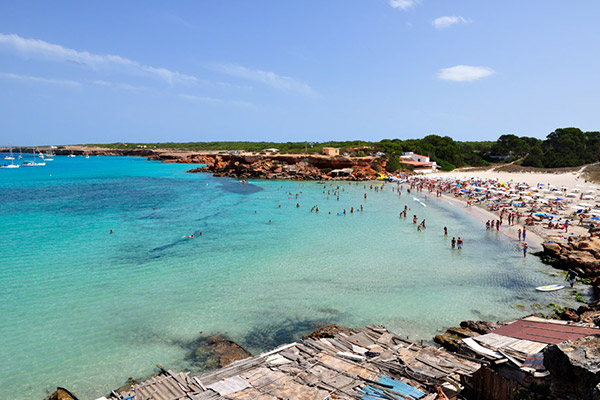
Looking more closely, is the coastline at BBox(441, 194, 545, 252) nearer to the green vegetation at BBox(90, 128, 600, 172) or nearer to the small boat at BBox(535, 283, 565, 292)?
the small boat at BBox(535, 283, 565, 292)

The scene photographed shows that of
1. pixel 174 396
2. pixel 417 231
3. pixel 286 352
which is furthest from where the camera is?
pixel 417 231

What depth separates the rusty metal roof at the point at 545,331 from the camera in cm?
951

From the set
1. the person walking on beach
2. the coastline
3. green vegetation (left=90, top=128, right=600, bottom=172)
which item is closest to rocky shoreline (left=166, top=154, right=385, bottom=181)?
green vegetation (left=90, top=128, right=600, bottom=172)

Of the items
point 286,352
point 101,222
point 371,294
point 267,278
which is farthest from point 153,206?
point 286,352

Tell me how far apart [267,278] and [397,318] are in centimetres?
773

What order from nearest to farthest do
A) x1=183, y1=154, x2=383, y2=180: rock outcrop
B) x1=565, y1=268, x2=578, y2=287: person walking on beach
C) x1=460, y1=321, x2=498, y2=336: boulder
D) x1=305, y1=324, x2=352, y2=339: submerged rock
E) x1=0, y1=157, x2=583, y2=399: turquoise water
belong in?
x1=305, y1=324, x2=352, y2=339: submerged rock
x1=0, y1=157, x2=583, y2=399: turquoise water
x1=460, y1=321, x2=498, y2=336: boulder
x1=565, y1=268, x2=578, y2=287: person walking on beach
x1=183, y1=154, x2=383, y2=180: rock outcrop

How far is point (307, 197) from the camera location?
51625mm

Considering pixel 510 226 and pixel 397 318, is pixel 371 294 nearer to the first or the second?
pixel 397 318

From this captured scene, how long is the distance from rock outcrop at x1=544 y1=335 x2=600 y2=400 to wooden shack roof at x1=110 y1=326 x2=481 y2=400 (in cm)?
327

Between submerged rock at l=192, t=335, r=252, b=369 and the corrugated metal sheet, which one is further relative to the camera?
submerged rock at l=192, t=335, r=252, b=369

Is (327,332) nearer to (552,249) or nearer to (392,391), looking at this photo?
(392,391)

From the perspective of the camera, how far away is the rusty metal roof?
31.2ft

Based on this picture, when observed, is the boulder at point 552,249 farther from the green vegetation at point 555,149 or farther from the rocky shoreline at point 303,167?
the green vegetation at point 555,149

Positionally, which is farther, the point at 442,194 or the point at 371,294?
the point at 442,194
